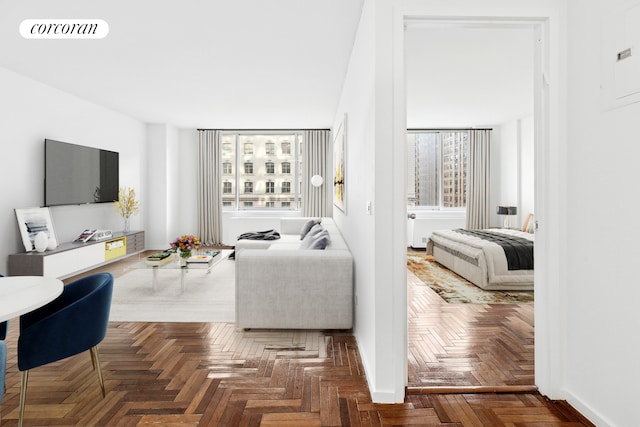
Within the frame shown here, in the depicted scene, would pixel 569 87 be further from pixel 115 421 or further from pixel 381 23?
pixel 115 421

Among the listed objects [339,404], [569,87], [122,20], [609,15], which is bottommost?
[339,404]

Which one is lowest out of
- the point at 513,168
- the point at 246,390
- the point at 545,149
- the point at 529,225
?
the point at 246,390

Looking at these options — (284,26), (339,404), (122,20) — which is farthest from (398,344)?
(122,20)

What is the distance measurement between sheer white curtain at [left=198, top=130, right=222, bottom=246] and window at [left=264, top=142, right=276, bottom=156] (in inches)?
40.6

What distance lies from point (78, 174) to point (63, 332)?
13.8ft

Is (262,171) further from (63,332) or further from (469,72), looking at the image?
(63,332)

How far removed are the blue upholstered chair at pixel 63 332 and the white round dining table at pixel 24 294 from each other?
0.47 ft

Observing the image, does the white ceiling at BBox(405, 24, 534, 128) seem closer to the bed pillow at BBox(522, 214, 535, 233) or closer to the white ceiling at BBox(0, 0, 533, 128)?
the white ceiling at BBox(0, 0, 533, 128)

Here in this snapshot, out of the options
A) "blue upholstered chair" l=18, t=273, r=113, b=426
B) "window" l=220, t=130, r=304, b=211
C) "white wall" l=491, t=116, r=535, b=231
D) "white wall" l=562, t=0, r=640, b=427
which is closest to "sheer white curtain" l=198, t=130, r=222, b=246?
"window" l=220, t=130, r=304, b=211

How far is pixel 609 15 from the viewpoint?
5.87ft

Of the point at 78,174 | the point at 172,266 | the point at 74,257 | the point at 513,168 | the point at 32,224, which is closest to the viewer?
the point at 172,266

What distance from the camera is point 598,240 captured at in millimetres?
1875

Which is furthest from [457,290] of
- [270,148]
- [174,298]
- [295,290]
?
[270,148]

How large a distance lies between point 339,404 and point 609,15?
2.43 m
